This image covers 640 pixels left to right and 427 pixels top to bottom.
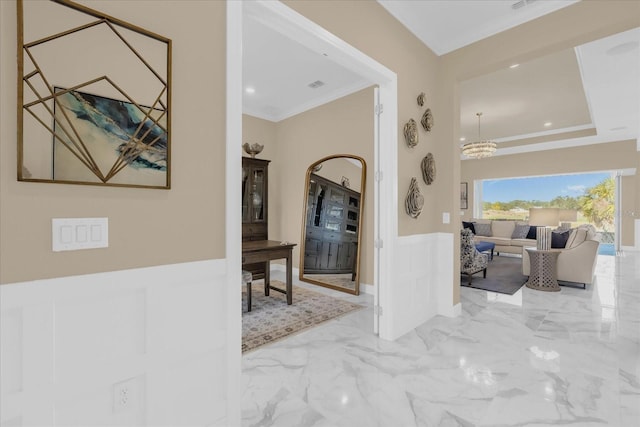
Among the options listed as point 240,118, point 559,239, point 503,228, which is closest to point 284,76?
point 240,118

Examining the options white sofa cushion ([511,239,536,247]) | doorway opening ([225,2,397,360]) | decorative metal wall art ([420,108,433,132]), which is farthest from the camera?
white sofa cushion ([511,239,536,247])

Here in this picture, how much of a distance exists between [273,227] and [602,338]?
15.5ft

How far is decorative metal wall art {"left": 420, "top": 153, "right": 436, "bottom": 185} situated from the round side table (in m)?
2.66

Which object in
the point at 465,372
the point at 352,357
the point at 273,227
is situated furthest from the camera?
the point at 273,227

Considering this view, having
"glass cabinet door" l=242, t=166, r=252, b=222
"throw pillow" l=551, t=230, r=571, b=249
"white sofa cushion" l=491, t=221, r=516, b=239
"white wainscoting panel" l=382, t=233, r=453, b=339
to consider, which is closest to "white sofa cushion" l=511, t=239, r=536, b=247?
"white sofa cushion" l=491, t=221, r=516, b=239

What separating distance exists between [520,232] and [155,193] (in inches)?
350

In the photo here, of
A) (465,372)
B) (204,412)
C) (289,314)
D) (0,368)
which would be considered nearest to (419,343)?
(465,372)

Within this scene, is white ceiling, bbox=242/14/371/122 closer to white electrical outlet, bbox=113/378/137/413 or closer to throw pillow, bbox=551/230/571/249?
white electrical outlet, bbox=113/378/137/413

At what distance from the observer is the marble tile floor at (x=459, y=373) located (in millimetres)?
1703

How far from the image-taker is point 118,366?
3.84ft

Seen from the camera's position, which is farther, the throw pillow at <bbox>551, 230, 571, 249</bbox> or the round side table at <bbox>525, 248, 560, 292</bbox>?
the throw pillow at <bbox>551, 230, 571, 249</bbox>

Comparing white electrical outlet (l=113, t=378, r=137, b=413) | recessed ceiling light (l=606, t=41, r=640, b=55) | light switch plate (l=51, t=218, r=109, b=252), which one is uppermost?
recessed ceiling light (l=606, t=41, r=640, b=55)

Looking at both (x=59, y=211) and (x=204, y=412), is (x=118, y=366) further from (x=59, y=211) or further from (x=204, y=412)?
(x=59, y=211)

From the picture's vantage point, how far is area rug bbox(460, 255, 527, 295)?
4.43 metres
